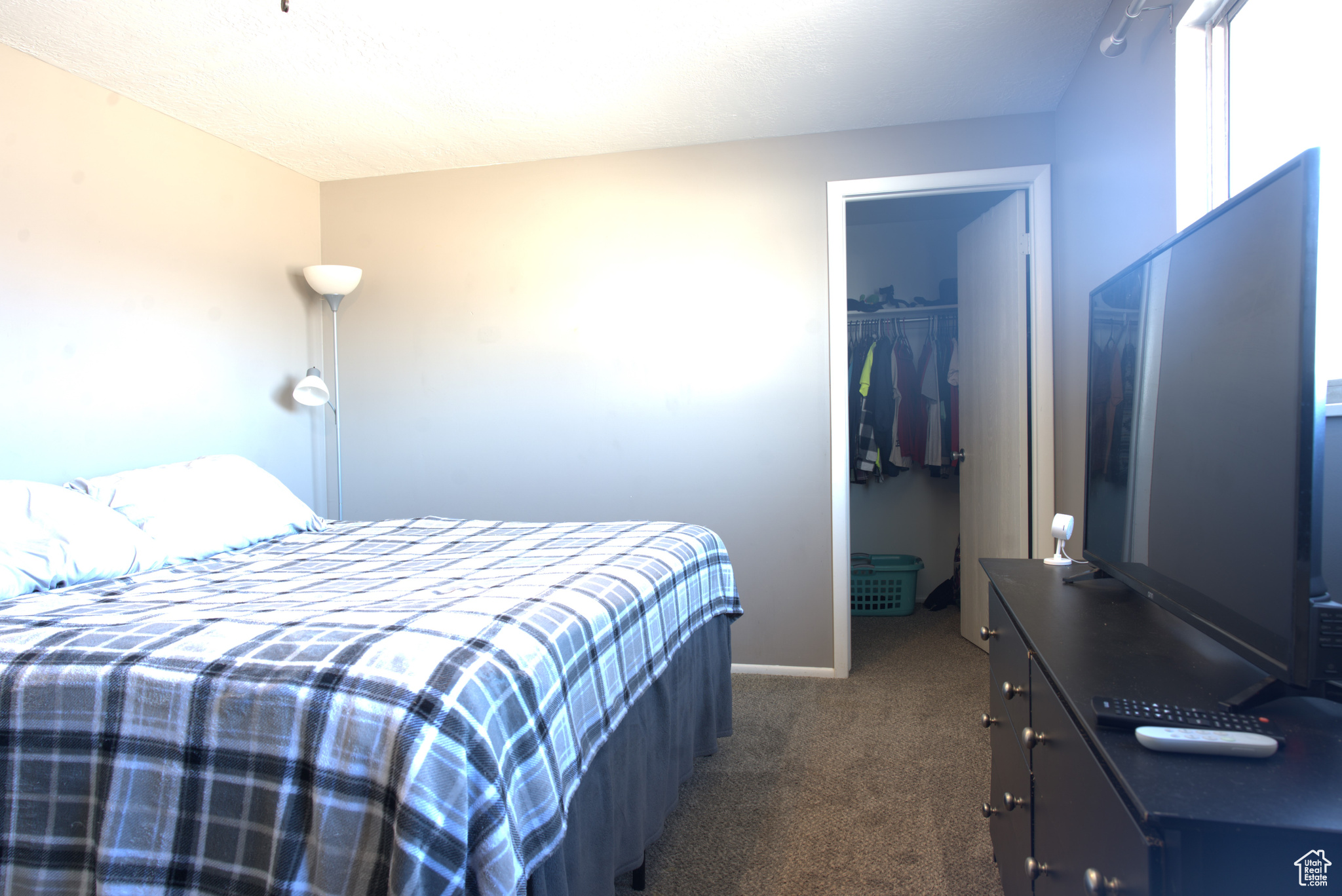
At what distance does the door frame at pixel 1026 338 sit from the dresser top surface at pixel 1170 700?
1.53 metres

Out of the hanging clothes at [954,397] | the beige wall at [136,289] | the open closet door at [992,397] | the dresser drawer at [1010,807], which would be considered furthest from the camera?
the hanging clothes at [954,397]

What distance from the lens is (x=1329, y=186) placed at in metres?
1.31

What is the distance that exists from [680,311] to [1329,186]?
2.35m

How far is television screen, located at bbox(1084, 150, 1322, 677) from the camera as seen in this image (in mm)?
873

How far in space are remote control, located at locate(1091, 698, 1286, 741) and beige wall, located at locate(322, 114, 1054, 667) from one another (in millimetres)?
2403

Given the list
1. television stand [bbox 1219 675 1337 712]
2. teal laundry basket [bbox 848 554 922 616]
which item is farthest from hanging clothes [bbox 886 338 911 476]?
television stand [bbox 1219 675 1337 712]

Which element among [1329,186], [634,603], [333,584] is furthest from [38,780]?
[1329,186]

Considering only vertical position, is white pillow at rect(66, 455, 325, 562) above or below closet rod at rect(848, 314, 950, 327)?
below

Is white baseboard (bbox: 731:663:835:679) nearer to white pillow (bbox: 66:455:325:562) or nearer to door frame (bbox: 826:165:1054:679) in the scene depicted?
door frame (bbox: 826:165:1054:679)

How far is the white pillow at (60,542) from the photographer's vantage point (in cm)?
177

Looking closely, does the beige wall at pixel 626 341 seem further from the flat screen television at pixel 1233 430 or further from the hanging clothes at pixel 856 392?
the flat screen television at pixel 1233 430

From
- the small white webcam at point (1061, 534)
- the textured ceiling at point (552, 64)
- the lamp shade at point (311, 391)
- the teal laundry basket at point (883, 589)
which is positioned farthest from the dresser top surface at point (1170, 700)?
the lamp shade at point (311, 391)

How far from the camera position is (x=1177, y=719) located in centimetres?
84

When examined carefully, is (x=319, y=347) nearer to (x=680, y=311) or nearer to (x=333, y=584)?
(x=680, y=311)
